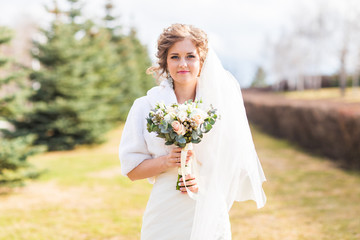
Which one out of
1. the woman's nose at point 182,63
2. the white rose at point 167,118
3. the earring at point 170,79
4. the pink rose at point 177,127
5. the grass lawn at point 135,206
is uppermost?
the woman's nose at point 182,63

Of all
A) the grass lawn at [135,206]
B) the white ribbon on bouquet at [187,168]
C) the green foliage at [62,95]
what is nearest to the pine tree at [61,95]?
the green foliage at [62,95]

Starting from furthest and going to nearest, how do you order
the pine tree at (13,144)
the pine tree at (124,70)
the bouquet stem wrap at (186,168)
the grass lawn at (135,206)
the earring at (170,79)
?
the pine tree at (124,70) < the pine tree at (13,144) < the grass lawn at (135,206) < the earring at (170,79) < the bouquet stem wrap at (186,168)

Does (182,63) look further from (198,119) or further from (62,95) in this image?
(62,95)

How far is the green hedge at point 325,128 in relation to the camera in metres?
9.00

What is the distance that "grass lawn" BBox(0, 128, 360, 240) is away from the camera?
224 inches

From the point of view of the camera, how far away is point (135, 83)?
87.1 ft

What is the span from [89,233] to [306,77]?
5446 cm

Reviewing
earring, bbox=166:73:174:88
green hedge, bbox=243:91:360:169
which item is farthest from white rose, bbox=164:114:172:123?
green hedge, bbox=243:91:360:169

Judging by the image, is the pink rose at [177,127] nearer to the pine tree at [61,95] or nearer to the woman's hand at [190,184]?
the woman's hand at [190,184]

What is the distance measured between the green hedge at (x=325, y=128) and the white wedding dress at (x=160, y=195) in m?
7.19

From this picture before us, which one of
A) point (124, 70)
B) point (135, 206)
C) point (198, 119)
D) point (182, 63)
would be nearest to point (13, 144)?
point (135, 206)

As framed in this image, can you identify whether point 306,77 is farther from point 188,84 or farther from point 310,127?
point 188,84

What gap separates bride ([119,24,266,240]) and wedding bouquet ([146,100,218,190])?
22 centimetres

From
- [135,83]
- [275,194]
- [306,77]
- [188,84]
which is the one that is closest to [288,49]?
[306,77]
